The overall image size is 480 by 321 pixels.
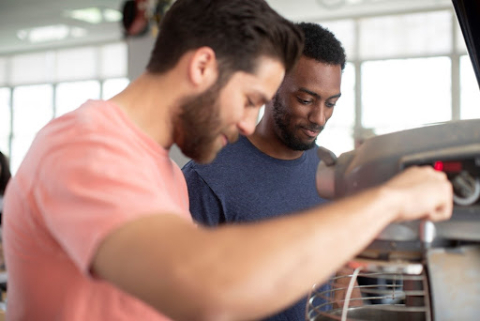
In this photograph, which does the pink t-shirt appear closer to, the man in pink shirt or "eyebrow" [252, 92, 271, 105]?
the man in pink shirt

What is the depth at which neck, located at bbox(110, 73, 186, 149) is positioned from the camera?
0.88 metres

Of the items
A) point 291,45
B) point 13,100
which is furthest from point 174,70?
point 13,100

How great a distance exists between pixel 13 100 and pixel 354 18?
5850 mm

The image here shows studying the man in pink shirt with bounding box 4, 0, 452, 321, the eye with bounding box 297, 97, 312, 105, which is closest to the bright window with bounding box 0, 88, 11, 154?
the eye with bounding box 297, 97, 312, 105

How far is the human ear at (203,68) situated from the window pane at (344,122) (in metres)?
6.59

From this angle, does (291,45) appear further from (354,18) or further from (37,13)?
(37,13)

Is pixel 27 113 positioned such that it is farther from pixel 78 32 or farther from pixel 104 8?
pixel 104 8

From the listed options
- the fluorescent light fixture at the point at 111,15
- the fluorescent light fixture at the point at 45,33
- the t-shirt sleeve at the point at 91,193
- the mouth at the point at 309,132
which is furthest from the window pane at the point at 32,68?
the t-shirt sleeve at the point at 91,193

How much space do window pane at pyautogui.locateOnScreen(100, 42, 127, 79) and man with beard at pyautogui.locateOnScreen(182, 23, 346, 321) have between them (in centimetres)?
755

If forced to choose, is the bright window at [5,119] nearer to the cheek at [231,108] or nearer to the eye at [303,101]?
the eye at [303,101]

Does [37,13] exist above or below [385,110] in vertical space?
above

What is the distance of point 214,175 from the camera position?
149 cm

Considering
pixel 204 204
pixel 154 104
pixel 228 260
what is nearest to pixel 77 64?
pixel 204 204

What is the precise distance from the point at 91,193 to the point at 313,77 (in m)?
1.04
